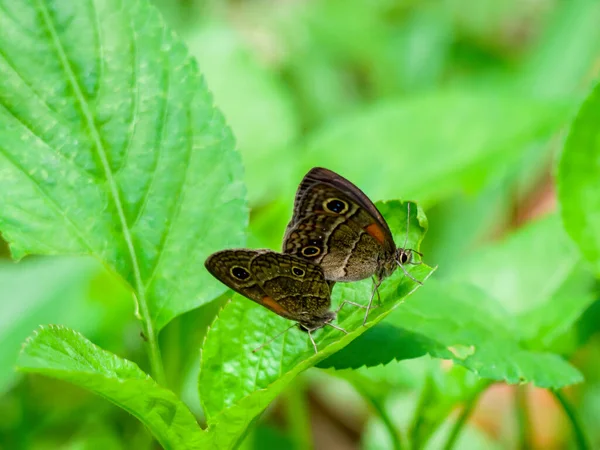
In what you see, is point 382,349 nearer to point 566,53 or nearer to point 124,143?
point 124,143

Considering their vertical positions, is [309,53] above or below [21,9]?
below

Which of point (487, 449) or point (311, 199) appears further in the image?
point (487, 449)

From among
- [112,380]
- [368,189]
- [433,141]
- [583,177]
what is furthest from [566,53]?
[112,380]

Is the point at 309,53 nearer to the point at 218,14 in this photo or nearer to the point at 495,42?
the point at 218,14

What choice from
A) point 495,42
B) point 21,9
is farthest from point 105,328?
point 495,42

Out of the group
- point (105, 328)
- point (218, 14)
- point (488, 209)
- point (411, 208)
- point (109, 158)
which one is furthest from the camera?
point (218, 14)

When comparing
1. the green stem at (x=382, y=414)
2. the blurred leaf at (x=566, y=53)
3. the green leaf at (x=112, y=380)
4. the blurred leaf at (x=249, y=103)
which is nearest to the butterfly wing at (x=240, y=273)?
the green leaf at (x=112, y=380)

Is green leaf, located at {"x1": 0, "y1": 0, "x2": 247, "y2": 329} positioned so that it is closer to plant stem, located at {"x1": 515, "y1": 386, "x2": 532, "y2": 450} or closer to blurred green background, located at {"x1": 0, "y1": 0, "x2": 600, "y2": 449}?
blurred green background, located at {"x1": 0, "y1": 0, "x2": 600, "y2": 449}
